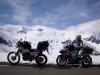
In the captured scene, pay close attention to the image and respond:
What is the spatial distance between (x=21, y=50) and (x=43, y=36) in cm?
335

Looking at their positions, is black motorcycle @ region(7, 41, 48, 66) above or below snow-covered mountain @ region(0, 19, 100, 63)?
below

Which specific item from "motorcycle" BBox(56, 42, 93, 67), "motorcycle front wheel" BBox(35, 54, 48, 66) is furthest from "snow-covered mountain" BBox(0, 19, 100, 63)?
"motorcycle front wheel" BBox(35, 54, 48, 66)

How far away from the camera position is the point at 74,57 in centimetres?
971

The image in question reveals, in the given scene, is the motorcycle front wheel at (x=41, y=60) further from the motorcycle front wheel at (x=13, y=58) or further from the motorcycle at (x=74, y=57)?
the motorcycle front wheel at (x=13, y=58)

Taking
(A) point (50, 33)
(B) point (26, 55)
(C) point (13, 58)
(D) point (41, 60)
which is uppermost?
(A) point (50, 33)

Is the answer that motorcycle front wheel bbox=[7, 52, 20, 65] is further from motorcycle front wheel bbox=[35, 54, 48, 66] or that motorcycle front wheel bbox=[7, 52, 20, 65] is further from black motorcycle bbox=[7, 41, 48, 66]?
motorcycle front wheel bbox=[35, 54, 48, 66]

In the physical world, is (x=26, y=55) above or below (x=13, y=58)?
above

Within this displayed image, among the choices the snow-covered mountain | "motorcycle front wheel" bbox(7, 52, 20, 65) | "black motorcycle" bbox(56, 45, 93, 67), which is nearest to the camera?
"motorcycle front wheel" bbox(7, 52, 20, 65)

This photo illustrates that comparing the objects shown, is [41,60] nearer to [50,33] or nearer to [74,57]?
[74,57]

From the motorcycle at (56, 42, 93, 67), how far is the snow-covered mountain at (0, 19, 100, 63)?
250 centimetres

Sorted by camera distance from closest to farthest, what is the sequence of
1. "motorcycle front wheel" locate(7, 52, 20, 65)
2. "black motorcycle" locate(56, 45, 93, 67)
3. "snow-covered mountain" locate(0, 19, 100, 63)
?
"motorcycle front wheel" locate(7, 52, 20, 65) < "black motorcycle" locate(56, 45, 93, 67) < "snow-covered mountain" locate(0, 19, 100, 63)

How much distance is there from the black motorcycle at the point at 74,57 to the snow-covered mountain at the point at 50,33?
250cm

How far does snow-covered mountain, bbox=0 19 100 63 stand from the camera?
12359 millimetres

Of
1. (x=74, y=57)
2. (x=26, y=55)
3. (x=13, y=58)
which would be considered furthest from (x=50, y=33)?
(x=13, y=58)
